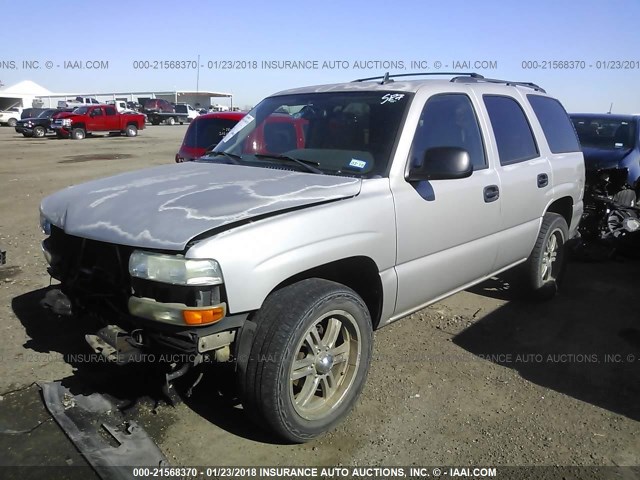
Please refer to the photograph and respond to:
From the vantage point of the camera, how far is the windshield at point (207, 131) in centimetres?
818

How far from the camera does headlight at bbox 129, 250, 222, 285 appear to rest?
7.61ft

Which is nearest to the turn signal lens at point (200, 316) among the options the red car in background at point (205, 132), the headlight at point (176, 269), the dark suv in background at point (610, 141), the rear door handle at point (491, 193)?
the headlight at point (176, 269)

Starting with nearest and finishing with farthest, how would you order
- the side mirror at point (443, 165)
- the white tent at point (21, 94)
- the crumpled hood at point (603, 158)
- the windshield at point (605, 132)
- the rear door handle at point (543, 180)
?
1. the side mirror at point (443, 165)
2. the rear door handle at point (543, 180)
3. the crumpled hood at point (603, 158)
4. the windshield at point (605, 132)
5. the white tent at point (21, 94)

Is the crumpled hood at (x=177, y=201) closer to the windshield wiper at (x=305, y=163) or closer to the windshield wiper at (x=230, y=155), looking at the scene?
the windshield wiper at (x=305, y=163)

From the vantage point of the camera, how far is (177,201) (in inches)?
108

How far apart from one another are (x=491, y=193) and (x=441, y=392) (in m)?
1.47

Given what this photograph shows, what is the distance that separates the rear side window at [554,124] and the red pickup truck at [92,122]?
27115 mm

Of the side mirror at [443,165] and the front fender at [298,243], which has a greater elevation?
the side mirror at [443,165]

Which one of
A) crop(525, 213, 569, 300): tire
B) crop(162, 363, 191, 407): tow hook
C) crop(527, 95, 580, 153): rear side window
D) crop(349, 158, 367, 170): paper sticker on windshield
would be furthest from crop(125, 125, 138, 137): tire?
crop(162, 363, 191, 407): tow hook

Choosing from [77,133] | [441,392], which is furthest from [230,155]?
[77,133]

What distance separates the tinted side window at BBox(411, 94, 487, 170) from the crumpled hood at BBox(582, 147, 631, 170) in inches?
195

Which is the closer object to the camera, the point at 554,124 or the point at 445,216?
the point at 445,216

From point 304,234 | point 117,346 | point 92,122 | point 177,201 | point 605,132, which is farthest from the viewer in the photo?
point 92,122

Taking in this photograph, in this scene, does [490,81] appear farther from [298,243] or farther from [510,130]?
[298,243]
